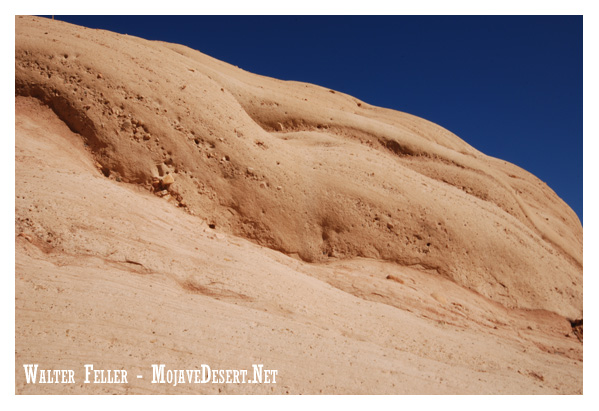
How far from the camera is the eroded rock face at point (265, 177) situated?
10.0 metres

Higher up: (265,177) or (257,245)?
(265,177)

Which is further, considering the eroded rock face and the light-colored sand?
the eroded rock face

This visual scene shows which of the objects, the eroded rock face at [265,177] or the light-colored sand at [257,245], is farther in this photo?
the eroded rock face at [265,177]

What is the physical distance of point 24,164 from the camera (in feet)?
26.7

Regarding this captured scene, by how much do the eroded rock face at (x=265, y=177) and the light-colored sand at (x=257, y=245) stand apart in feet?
0.15

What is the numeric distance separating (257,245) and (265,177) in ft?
5.53

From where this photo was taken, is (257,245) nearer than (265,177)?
Yes

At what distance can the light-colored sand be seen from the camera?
566 cm

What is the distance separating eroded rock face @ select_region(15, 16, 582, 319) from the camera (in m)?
10.0

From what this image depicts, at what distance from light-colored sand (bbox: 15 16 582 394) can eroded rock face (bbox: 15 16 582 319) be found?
44 mm

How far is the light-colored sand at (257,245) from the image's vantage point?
5.66 metres

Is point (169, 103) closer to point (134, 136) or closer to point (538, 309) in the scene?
point (134, 136)

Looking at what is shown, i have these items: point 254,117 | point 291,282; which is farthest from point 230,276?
point 254,117

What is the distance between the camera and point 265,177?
10.9 metres
